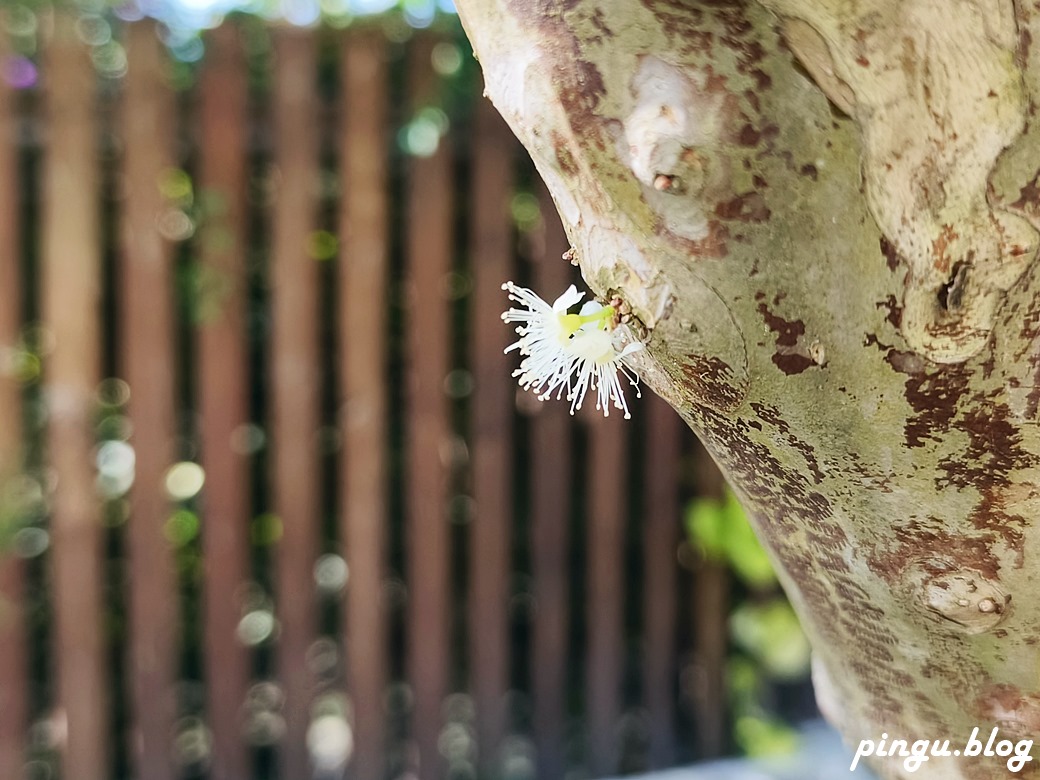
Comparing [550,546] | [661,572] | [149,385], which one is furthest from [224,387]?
[661,572]

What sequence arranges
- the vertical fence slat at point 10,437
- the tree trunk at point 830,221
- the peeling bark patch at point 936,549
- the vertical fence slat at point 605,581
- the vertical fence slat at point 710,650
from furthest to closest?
1. the vertical fence slat at point 710,650
2. the vertical fence slat at point 605,581
3. the vertical fence slat at point 10,437
4. the peeling bark patch at point 936,549
5. the tree trunk at point 830,221

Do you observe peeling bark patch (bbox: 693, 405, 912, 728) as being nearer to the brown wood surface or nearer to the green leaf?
the brown wood surface

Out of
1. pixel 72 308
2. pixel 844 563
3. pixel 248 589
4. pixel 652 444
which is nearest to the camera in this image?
pixel 844 563

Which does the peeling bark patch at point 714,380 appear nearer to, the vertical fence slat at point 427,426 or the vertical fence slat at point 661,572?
the vertical fence slat at point 427,426

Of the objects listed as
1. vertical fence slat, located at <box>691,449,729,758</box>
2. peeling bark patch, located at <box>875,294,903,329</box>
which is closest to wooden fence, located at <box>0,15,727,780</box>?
vertical fence slat, located at <box>691,449,729,758</box>

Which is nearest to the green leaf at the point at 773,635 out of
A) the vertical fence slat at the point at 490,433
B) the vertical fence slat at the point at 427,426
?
the vertical fence slat at the point at 490,433

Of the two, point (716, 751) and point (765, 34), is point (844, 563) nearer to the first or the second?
point (765, 34)

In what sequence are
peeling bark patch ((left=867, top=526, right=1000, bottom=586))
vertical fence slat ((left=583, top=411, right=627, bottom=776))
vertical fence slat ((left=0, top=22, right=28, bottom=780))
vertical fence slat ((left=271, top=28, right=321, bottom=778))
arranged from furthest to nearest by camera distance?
vertical fence slat ((left=583, top=411, right=627, bottom=776)) → vertical fence slat ((left=271, top=28, right=321, bottom=778)) → vertical fence slat ((left=0, top=22, right=28, bottom=780)) → peeling bark patch ((left=867, top=526, right=1000, bottom=586))

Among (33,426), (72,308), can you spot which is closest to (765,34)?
(72,308)
